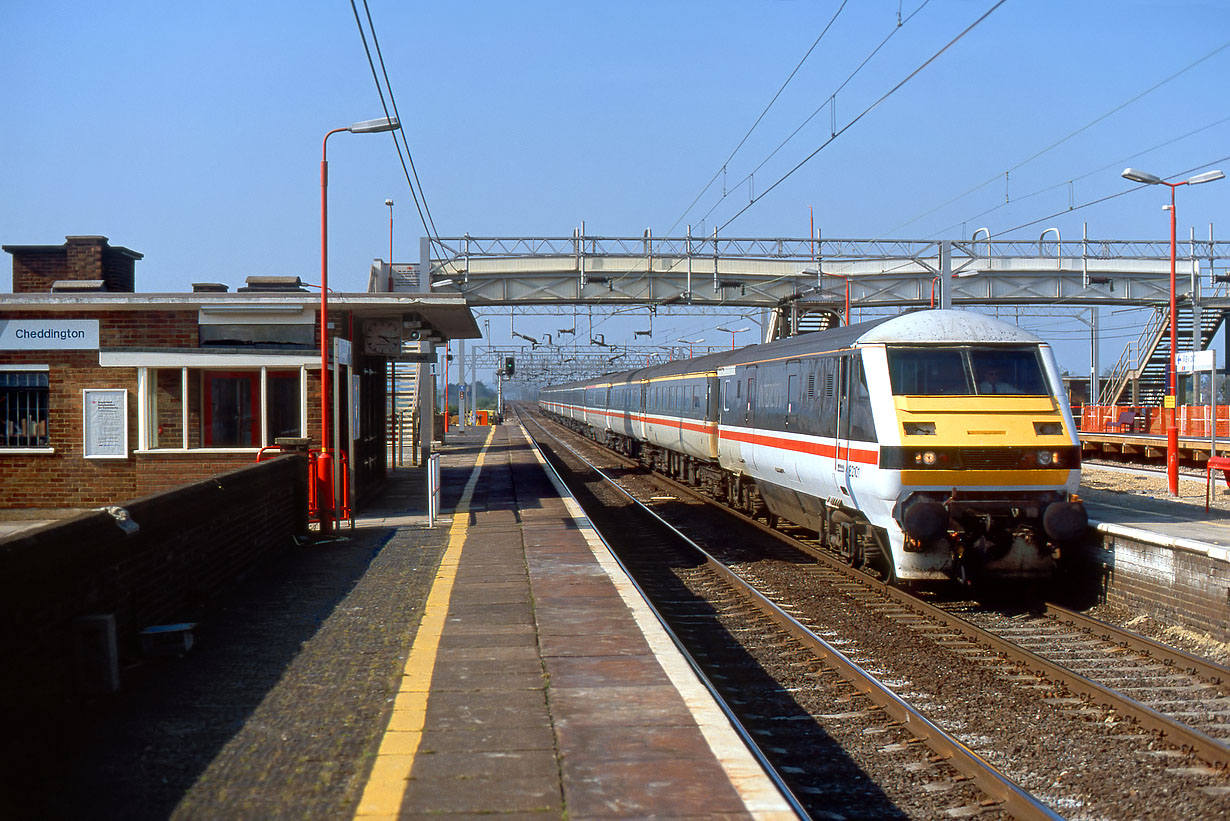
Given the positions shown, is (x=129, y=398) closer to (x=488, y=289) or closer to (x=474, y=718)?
(x=474, y=718)

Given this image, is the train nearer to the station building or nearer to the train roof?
the train roof

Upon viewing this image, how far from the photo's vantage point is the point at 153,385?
51.1 ft

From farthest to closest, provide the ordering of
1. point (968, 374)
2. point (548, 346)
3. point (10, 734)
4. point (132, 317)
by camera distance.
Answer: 1. point (548, 346)
2. point (132, 317)
3. point (968, 374)
4. point (10, 734)

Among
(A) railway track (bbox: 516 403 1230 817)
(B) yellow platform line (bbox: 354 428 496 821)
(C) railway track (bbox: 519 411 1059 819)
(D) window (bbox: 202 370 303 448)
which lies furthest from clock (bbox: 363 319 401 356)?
(A) railway track (bbox: 516 403 1230 817)

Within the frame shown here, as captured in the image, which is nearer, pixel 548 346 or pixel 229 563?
pixel 229 563

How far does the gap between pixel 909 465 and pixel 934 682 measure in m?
2.80

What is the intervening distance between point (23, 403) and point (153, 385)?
2.00m

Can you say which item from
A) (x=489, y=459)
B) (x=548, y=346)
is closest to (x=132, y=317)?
(x=489, y=459)

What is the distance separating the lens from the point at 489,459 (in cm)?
3145

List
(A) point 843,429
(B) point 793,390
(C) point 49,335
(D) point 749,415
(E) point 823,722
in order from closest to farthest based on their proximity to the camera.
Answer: (E) point 823,722 → (A) point 843,429 → (B) point 793,390 → (C) point 49,335 → (D) point 749,415

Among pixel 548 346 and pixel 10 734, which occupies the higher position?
pixel 548 346

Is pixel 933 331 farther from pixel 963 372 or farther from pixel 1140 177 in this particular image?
pixel 1140 177

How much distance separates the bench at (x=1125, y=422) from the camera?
116 feet

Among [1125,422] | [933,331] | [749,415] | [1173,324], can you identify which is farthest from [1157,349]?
[933,331]
